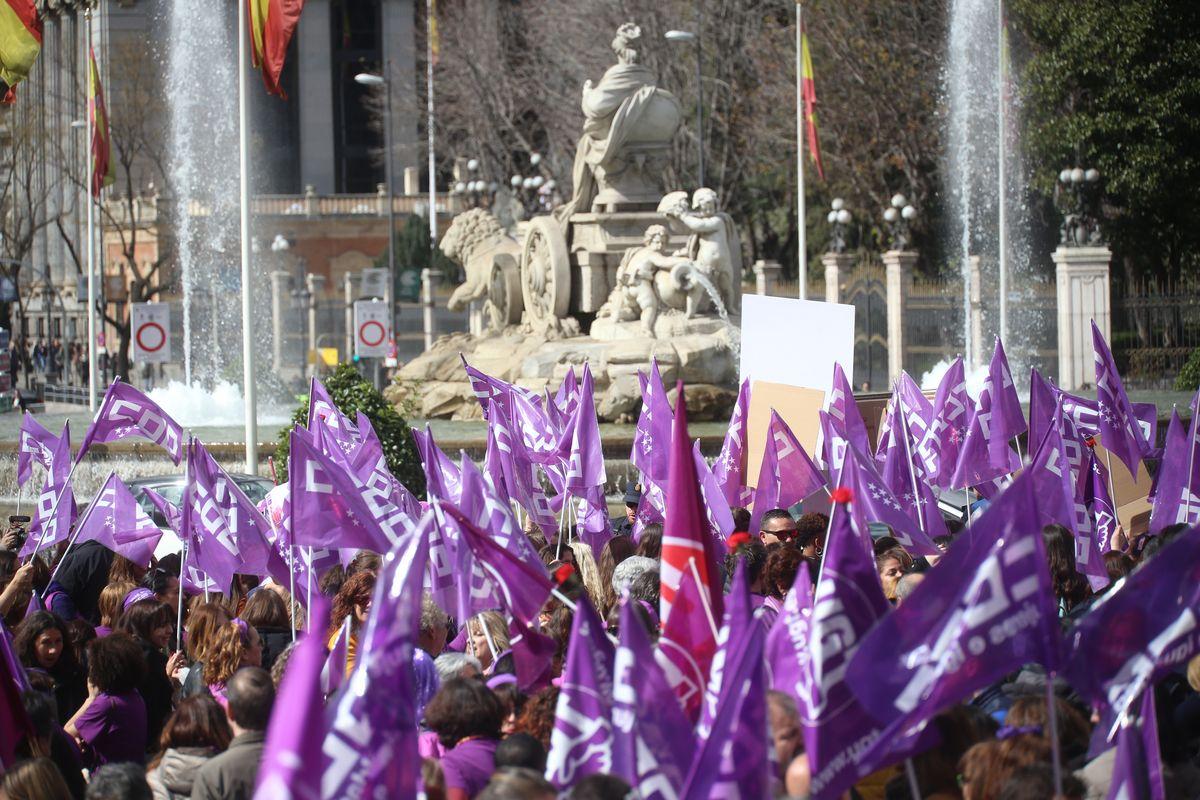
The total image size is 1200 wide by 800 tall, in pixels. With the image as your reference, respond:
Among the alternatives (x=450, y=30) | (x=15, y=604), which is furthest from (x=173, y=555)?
(x=450, y=30)

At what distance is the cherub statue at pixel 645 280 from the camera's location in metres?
21.6

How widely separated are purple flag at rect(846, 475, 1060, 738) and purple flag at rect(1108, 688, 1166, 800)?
Result: 27cm

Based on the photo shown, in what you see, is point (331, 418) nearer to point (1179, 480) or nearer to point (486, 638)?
point (486, 638)

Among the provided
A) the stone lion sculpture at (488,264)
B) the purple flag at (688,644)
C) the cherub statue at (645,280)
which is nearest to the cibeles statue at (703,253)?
the cherub statue at (645,280)

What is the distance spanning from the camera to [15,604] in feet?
26.6

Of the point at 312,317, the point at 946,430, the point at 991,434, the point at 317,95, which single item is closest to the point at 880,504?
the point at 991,434

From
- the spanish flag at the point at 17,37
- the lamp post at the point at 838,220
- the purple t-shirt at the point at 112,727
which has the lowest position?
the purple t-shirt at the point at 112,727

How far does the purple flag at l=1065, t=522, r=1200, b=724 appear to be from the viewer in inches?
196

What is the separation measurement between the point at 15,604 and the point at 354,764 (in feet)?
13.6

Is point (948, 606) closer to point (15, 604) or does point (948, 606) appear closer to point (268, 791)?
point (268, 791)

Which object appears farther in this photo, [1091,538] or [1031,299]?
[1031,299]

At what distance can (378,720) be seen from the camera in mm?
4531

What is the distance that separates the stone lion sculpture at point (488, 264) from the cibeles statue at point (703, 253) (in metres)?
3.42

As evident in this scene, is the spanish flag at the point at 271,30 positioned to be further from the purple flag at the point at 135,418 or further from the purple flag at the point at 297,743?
the purple flag at the point at 297,743
